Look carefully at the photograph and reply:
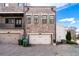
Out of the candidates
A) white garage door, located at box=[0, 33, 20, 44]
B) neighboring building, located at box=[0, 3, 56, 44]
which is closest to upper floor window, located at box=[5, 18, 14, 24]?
neighboring building, located at box=[0, 3, 56, 44]

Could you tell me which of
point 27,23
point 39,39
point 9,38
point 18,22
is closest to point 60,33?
point 39,39

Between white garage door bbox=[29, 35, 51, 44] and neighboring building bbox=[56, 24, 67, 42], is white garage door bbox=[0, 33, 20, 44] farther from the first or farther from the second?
neighboring building bbox=[56, 24, 67, 42]

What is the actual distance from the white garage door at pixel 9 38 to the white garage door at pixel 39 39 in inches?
13.6

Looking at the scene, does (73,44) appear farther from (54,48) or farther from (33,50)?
(33,50)

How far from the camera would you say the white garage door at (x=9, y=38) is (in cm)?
546

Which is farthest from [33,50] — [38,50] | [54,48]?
[54,48]

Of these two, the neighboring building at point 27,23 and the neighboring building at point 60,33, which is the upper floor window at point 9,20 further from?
the neighboring building at point 60,33

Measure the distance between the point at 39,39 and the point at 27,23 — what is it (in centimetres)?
50

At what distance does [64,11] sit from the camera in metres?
5.53

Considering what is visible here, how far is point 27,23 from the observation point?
548 centimetres

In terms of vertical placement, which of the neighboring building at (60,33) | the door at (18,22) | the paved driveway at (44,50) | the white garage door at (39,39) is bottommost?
the paved driveway at (44,50)

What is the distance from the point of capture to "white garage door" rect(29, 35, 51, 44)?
18.0ft

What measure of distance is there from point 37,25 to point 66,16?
0.75m

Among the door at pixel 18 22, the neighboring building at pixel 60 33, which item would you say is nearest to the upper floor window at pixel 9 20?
the door at pixel 18 22
